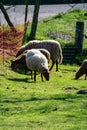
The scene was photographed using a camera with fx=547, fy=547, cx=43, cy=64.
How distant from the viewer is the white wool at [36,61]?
68.3 ft

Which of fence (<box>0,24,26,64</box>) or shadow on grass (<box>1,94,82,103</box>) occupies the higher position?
fence (<box>0,24,26,64</box>)

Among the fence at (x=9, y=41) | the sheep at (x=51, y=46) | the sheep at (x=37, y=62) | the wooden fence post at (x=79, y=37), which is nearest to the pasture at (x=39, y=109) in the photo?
the sheep at (x=37, y=62)

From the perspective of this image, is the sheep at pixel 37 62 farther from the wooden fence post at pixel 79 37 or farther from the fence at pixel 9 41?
the wooden fence post at pixel 79 37

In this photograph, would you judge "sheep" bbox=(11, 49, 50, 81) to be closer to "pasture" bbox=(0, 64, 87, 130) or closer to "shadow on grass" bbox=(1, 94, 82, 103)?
"pasture" bbox=(0, 64, 87, 130)

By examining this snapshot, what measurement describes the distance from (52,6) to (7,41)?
31.6 m

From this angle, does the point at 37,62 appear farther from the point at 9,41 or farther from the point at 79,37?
the point at 79,37

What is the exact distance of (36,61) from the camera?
20812mm

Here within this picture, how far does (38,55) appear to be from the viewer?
21.0 m

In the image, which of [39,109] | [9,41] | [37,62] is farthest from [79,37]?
[39,109]

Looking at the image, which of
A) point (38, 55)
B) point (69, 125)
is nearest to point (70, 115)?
point (69, 125)

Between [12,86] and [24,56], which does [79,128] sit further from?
[24,56]

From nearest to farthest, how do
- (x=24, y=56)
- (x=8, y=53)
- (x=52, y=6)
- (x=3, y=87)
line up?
1. (x=3, y=87)
2. (x=24, y=56)
3. (x=8, y=53)
4. (x=52, y=6)

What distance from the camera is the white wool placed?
2083 cm

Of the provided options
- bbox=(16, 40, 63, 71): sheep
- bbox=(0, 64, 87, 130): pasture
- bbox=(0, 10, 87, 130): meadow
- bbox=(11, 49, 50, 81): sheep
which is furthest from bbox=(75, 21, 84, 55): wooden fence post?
bbox=(0, 64, 87, 130): pasture
